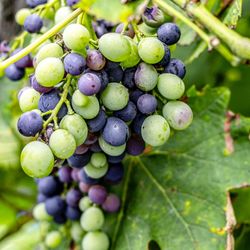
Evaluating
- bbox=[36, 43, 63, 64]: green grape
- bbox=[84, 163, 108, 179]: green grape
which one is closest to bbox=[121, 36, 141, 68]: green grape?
bbox=[36, 43, 63, 64]: green grape

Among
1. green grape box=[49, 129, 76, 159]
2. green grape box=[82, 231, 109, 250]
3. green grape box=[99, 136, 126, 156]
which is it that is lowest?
green grape box=[82, 231, 109, 250]

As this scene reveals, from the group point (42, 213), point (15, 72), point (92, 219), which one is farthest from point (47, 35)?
point (42, 213)

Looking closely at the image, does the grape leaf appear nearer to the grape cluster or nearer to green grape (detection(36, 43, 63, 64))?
the grape cluster

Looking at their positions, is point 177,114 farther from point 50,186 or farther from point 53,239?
point 53,239

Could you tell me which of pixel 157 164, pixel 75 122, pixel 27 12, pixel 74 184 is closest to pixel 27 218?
pixel 74 184

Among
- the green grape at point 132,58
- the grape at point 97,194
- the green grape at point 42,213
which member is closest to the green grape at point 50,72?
the green grape at point 132,58

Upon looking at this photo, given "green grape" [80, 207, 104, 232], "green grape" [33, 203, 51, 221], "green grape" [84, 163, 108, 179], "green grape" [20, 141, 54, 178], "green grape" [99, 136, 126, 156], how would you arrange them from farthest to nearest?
"green grape" [33, 203, 51, 221] < "green grape" [80, 207, 104, 232] < "green grape" [84, 163, 108, 179] < "green grape" [99, 136, 126, 156] < "green grape" [20, 141, 54, 178]

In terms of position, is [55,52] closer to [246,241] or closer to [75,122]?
[75,122]
